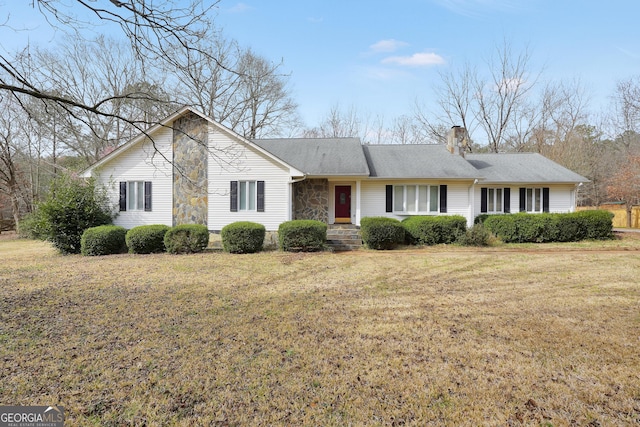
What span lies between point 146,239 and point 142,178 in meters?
3.85

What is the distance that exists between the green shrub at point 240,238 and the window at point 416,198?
7.22 metres

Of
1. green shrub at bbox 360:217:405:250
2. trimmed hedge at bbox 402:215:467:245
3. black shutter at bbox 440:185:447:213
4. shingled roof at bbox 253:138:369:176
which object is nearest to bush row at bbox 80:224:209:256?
shingled roof at bbox 253:138:369:176

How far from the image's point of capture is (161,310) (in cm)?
514

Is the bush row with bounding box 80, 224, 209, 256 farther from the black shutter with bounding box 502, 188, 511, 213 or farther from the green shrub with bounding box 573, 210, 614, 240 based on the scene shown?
the green shrub with bounding box 573, 210, 614, 240

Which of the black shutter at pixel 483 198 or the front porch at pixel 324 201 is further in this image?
the black shutter at pixel 483 198

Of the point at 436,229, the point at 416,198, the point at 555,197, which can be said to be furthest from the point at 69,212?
the point at 555,197

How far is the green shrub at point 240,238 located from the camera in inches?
441

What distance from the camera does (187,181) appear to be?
44.9ft

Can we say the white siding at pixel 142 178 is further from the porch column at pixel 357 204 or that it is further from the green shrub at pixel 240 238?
the porch column at pixel 357 204

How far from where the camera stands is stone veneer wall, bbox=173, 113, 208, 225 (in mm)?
13625

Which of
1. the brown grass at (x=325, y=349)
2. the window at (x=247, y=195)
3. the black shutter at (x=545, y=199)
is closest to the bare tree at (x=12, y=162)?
the window at (x=247, y=195)

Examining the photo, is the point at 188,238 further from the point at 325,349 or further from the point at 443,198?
the point at 443,198

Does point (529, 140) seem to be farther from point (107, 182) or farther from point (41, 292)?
point (41, 292)

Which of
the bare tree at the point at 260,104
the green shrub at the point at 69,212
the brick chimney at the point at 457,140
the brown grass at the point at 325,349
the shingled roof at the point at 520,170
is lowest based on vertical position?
the brown grass at the point at 325,349
